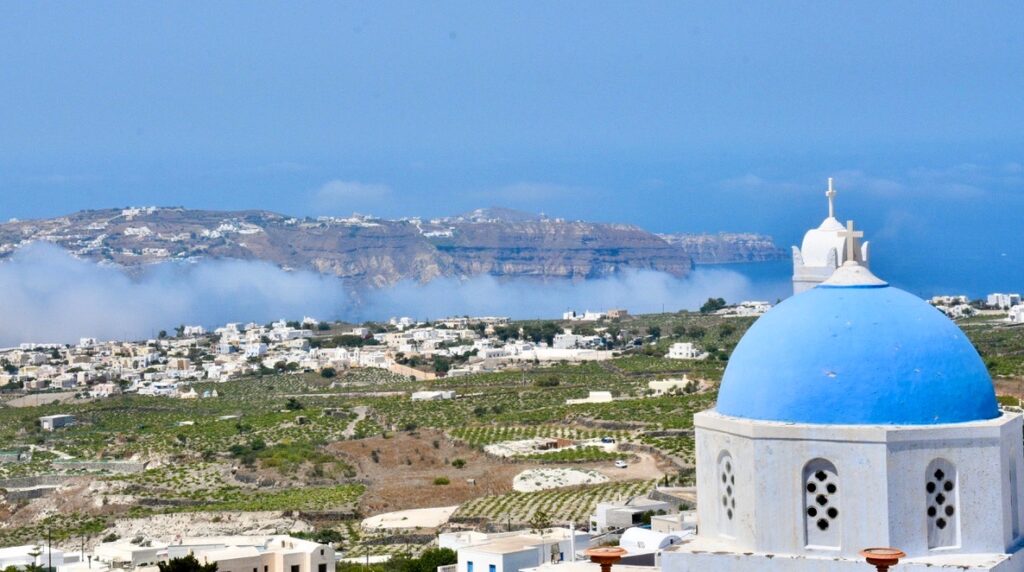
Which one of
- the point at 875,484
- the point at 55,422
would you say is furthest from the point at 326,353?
the point at 875,484

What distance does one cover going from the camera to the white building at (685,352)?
110812 mm

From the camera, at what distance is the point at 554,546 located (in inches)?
1347

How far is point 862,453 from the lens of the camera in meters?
13.9

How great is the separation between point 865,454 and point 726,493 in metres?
1.23

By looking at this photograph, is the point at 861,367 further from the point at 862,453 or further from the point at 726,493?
the point at 726,493

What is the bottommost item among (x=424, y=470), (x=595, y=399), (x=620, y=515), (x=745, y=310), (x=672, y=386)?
(x=620, y=515)

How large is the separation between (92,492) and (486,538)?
34.2 metres

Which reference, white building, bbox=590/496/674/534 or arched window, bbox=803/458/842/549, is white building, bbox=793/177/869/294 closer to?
white building, bbox=590/496/674/534

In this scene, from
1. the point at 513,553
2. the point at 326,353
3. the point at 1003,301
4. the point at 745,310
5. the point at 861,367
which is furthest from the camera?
the point at 745,310

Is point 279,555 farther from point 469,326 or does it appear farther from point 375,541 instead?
point 469,326

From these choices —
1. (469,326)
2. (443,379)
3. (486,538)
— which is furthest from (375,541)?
(469,326)

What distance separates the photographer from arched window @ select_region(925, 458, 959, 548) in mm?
14039

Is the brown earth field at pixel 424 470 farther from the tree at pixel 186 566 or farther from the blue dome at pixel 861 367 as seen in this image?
the blue dome at pixel 861 367

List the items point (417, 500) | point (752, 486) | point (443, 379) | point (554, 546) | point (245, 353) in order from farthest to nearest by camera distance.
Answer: point (245, 353)
point (443, 379)
point (417, 500)
point (554, 546)
point (752, 486)
